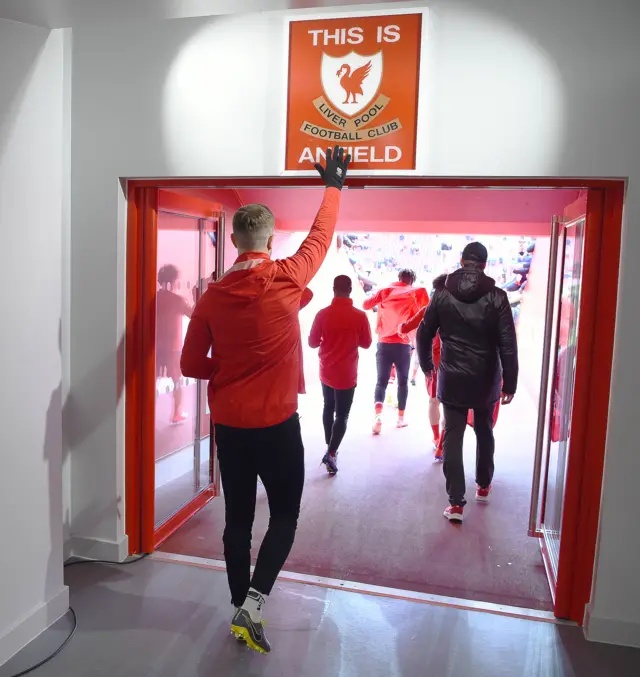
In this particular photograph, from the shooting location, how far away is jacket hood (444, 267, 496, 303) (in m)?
3.43

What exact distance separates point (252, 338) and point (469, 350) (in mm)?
1697

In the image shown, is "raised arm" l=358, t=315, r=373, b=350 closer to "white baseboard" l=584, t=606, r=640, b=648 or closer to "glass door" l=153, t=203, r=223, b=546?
"glass door" l=153, t=203, r=223, b=546

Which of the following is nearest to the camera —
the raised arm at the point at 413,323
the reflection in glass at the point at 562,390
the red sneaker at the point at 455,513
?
the reflection in glass at the point at 562,390

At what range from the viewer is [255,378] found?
7.51ft

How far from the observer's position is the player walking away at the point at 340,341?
4.34 metres

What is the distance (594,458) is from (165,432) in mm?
2369

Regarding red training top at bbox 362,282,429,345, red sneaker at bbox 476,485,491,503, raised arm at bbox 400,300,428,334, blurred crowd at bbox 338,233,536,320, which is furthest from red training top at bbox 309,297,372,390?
blurred crowd at bbox 338,233,536,320

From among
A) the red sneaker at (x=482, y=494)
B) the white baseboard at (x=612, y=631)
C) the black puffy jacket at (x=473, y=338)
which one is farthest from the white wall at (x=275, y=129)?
the red sneaker at (x=482, y=494)

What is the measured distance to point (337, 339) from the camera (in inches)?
171

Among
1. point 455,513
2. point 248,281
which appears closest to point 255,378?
point 248,281

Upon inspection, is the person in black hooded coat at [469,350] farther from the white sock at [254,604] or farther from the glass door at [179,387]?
the white sock at [254,604]

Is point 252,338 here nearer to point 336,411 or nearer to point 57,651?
point 57,651

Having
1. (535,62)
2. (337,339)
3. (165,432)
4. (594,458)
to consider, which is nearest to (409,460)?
(337,339)

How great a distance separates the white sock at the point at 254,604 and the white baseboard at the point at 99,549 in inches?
39.3
